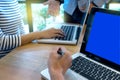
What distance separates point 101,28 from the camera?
0.85 metres

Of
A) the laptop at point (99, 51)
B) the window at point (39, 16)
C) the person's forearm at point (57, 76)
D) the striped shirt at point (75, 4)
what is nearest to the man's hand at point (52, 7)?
the striped shirt at point (75, 4)

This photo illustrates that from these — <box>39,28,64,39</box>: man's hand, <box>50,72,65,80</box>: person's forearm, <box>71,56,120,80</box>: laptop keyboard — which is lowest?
<box>71,56,120,80</box>: laptop keyboard

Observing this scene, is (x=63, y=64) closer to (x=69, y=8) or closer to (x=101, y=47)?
(x=101, y=47)

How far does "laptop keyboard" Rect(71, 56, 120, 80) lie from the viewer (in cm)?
73

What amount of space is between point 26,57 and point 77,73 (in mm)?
340

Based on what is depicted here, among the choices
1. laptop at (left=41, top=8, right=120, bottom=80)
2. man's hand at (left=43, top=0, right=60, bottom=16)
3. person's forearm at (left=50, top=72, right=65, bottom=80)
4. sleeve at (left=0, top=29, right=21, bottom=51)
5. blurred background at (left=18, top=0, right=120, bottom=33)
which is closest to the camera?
person's forearm at (left=50, top=72, right=65, bottom=80)

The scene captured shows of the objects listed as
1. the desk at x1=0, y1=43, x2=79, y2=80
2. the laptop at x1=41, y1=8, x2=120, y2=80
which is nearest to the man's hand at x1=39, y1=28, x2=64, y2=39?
the desk at x1=0, y1=43, x2=79, y2=80

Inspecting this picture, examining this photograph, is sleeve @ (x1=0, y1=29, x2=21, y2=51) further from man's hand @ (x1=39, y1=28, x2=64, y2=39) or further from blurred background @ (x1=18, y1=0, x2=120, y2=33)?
blurred background @ (x1=18, y1=0, x2=120, y2=33)

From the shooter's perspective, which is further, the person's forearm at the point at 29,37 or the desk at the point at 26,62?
the person's forearm at the point at 29,37

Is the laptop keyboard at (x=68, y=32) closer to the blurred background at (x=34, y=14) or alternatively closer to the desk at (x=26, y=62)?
the desk at (x=26, y=62)

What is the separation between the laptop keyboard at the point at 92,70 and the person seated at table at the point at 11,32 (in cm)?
45

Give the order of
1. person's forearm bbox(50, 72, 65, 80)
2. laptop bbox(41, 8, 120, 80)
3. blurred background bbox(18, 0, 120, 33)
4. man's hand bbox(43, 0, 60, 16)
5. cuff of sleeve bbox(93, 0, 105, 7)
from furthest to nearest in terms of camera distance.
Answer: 1. blurred background bbox(18, 0, 120, 33)
2. man's hand bbox(43, 0, 60, 16)
3. cuff of sleeve bbox(93, 0, 105, 7)
4. laptop bbox(41, 8, 120, 80)
5. person's forearm bbox(50, 72, 65, 80)

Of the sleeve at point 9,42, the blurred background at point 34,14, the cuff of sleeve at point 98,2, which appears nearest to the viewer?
the sleeve at point 9,42

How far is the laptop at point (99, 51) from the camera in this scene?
2.47 ft
